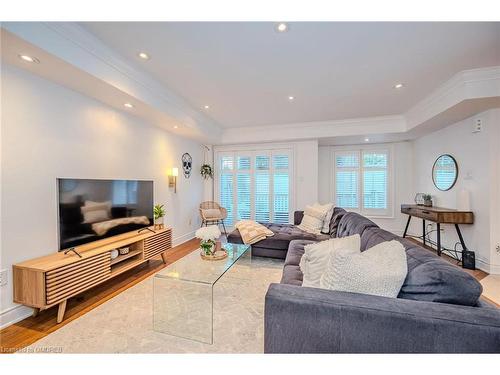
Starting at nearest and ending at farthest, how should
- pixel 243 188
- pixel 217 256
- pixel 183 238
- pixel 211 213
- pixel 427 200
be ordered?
pixel 217 256 < pixel 427 200 < pixel 183 238 < pixel 211 213 < pixel 243 188

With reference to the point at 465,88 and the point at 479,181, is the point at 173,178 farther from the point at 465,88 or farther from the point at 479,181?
the point at 479,181

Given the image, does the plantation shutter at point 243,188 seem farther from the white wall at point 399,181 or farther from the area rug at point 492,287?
the area rug at point 492,287

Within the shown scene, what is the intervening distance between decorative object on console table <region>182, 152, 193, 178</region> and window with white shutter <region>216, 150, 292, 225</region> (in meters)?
0.89

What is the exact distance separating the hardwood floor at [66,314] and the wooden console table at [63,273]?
97 millimetres

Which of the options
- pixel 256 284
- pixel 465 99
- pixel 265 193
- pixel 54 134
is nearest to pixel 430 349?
pixel 256 284

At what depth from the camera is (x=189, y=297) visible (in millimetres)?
2299

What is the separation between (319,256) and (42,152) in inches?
112

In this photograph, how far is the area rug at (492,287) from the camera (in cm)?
238

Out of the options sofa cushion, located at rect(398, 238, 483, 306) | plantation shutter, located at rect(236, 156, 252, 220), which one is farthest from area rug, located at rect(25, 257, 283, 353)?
plantation shutter, located at rect(236, 156, 252, 220)

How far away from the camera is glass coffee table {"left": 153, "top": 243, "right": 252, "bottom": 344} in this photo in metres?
1.81

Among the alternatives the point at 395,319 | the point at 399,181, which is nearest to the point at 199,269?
the point at 395,319

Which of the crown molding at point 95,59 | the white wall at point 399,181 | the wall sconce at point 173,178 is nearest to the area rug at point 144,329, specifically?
the wall sconce at point 173,178

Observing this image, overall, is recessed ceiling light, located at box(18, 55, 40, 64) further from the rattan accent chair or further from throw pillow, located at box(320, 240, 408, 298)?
the rattan accent chair

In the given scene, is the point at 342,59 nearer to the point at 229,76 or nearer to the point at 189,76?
the point at 229,76
